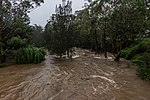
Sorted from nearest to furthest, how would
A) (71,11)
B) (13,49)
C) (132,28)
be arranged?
(132,28), (13,49), (71,11)

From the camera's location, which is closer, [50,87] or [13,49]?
[50,87]

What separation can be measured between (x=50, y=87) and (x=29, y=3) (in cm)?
1324

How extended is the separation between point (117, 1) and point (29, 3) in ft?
28.8

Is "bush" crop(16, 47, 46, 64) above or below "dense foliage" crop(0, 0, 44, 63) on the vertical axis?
below

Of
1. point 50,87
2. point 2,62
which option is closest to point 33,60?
point 2,62

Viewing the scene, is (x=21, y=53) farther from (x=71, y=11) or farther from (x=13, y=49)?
(x=71, y=11)

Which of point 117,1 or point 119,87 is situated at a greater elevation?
point 117,1

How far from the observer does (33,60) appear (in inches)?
864

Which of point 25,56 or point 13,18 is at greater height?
point 13,18

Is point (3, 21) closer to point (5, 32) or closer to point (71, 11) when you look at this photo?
point (5, 32)

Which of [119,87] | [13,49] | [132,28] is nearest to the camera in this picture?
[119,87]

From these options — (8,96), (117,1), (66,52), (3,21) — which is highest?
(117,1)

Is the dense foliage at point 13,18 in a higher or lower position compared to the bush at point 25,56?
higher

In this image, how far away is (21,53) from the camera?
838 inches
